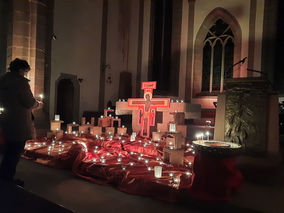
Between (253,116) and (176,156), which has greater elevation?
(253,116)

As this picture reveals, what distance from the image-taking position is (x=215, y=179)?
2168mm

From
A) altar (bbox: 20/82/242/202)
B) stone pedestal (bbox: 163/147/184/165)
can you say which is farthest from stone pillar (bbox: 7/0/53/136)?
stone pedestal (bbox: 163/147/184/165)

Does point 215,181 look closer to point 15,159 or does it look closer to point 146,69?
point 15,159

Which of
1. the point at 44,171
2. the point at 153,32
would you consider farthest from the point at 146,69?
the point at 44,171

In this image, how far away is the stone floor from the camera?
203 cm

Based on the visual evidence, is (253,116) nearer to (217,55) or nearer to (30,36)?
(30,36)

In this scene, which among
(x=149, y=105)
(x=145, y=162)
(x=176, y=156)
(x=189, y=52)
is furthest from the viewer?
(x=189, y=52)

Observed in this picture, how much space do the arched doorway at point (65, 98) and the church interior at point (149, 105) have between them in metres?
0.04

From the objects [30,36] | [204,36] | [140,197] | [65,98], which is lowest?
[140,197]

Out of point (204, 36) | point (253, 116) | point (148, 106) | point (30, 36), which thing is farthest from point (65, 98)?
point (253, 116)

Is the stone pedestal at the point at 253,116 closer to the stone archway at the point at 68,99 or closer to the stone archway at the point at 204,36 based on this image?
the stone archway at the point at 204,36

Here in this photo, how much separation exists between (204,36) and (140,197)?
9.38 meters

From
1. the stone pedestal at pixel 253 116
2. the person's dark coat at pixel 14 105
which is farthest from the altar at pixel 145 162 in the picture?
the person's dark coat at pixel 14 105

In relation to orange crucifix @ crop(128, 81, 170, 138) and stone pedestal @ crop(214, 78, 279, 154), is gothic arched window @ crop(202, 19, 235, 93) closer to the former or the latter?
orange crucifix @ crop(128, 81, 170, 138)
